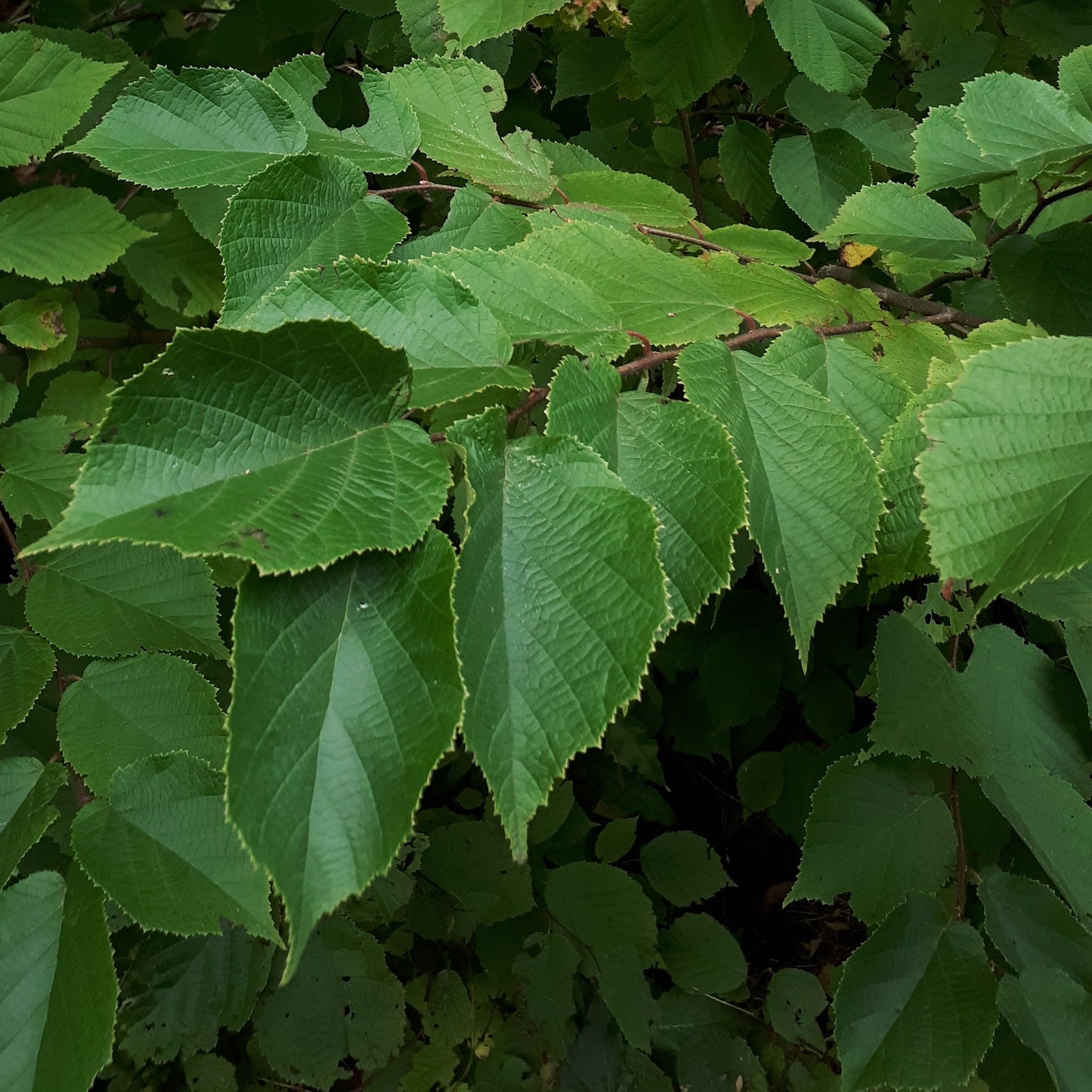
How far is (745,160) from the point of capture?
160 cm

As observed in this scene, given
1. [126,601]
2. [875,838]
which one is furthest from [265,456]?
[875,838]

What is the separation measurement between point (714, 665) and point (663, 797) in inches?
27.3

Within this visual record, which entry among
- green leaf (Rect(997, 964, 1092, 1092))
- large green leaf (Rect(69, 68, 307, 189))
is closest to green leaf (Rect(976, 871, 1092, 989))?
green leaf (Rect(997, 964, 1092, 1092))

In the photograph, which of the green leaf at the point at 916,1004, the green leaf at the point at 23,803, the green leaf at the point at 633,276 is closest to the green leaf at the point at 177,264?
the green leaf at the point at 23,803

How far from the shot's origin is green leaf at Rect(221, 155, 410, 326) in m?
0.74

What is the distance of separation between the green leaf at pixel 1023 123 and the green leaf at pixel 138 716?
104cm

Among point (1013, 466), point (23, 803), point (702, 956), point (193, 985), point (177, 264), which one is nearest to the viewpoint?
point (1013, 466)

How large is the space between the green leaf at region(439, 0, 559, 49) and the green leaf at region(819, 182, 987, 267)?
59 cm

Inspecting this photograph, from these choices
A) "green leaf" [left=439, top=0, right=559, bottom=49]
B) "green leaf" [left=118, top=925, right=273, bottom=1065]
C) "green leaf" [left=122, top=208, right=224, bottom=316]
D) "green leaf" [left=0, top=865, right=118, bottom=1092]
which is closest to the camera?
"green leaf" [left=0, top=865, right=118, bottom=1092]

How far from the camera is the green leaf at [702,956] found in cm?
196

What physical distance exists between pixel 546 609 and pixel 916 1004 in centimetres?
79

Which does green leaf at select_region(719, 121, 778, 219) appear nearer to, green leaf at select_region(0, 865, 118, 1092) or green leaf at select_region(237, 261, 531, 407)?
green leaf at select_region(237, 261, 531, 407)

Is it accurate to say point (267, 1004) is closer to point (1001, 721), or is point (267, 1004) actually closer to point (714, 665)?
point (714, 665)

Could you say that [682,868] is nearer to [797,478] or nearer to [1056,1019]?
[1056,1019]
